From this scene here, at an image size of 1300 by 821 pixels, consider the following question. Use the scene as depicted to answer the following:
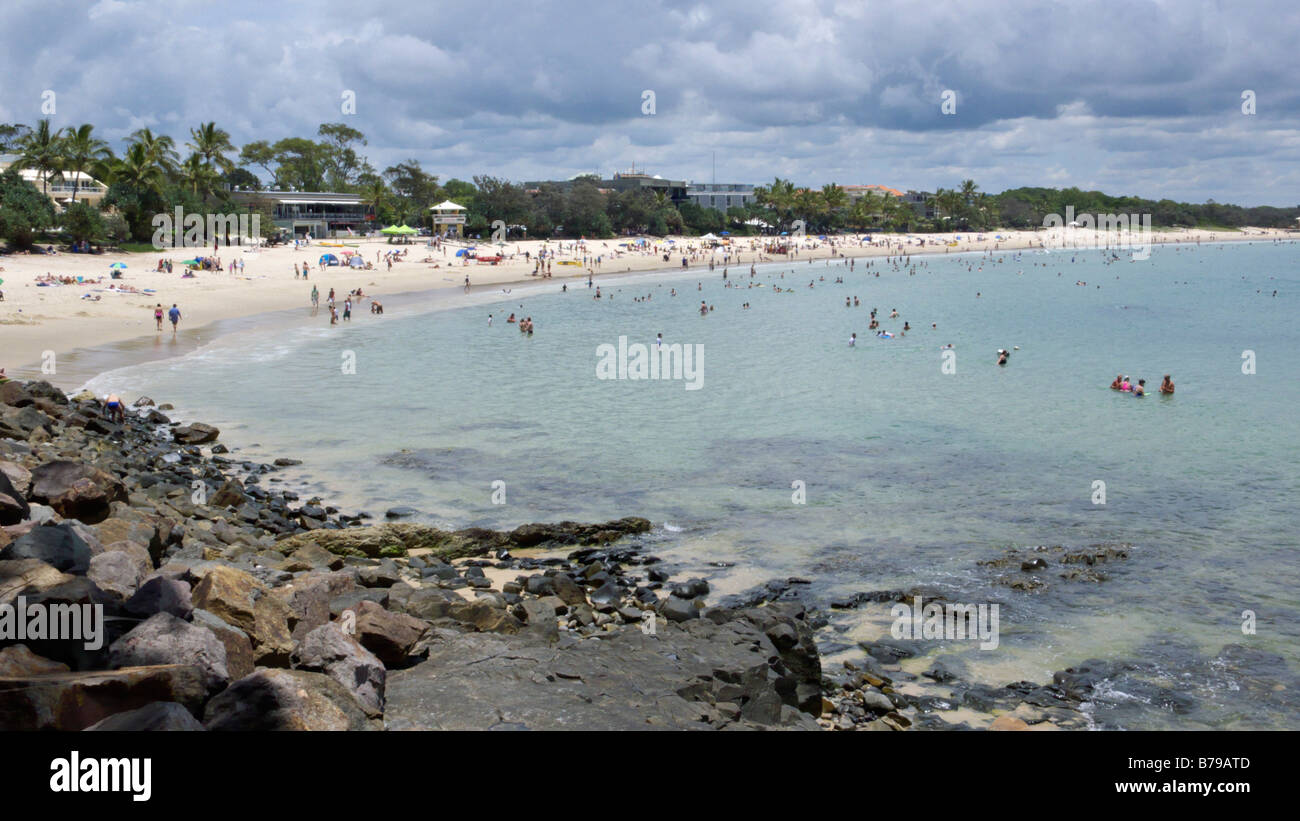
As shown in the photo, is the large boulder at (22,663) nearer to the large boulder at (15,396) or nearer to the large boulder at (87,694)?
the large boulder at (87,694)

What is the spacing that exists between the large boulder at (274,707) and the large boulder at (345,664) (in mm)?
602

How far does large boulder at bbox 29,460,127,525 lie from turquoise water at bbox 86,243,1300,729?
6225 mm

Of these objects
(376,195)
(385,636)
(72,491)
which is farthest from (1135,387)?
(376,195)

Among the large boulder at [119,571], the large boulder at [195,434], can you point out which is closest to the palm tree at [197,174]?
the large boulder at [195,434]

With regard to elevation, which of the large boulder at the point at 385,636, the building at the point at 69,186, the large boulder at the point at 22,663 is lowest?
the large boulder at the point at 385,636

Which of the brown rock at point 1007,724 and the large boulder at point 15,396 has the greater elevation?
the large boulder at point 15,396

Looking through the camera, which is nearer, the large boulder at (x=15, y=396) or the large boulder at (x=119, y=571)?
the large boulder at (x=119, y=571)

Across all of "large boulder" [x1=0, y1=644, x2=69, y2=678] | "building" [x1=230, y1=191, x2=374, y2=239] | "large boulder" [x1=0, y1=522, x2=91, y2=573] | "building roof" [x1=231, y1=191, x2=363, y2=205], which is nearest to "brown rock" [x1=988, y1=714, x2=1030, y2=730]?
"large boulder" [x1=0, y1=644, x2=69, y2=678]

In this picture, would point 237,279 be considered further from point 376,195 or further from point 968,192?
point 968,192

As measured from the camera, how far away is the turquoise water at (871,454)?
1420 centimetres

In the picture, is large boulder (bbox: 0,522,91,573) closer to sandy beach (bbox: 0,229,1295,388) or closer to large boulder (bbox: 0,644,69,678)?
large boulder (bbox: 0,644,69,678)

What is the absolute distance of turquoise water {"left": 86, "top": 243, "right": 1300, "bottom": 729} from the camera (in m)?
14.2
